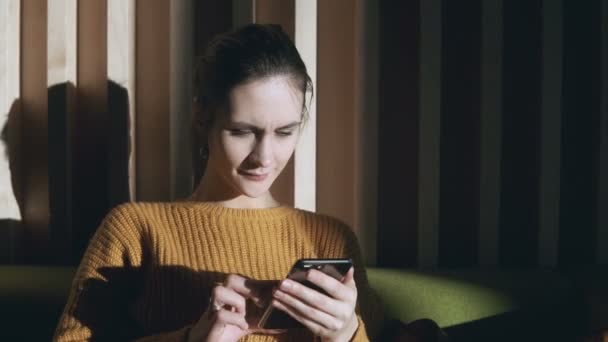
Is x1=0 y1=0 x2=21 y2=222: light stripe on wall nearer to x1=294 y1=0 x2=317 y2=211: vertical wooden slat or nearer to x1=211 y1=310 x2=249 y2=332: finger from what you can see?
x1=294 y1=0 x2=317 y2=211: vertical wooden slat

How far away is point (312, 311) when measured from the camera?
87 cm

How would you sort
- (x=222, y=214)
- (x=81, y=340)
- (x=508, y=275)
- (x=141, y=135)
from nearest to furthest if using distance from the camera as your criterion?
1. (x=81, y=340)
2. (x=222, y=214)
3. (x=508, y=275)
4. (x=141, y=135)

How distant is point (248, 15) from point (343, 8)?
22 cm

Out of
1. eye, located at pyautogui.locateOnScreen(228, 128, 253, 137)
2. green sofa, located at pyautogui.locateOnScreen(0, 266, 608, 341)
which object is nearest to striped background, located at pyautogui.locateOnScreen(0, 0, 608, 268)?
green sofa, located at pyautogui.locateOnScreen(0, 266, 608, 341)

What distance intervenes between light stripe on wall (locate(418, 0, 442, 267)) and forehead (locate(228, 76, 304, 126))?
21.3 inches

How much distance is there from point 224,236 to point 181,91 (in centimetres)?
44

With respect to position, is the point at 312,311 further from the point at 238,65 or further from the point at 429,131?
the point at 429,131

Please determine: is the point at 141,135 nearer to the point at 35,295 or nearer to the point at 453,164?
the point at 35,295

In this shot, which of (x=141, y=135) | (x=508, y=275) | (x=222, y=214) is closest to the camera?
(x=222, y=214)

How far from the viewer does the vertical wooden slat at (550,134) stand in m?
1.47

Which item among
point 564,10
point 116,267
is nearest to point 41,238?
point 116,267

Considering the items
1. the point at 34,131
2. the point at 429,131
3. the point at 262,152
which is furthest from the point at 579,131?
the point at 34,131

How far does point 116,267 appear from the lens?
3.34 ft

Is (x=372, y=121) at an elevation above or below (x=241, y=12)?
below
